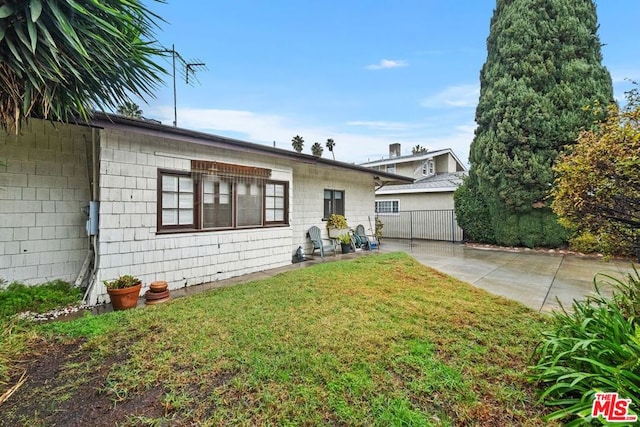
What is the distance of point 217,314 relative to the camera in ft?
12.6

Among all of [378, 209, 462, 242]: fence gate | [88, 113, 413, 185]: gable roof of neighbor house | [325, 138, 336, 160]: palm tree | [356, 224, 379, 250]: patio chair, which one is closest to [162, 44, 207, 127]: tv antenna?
[88, 113, 413, 185]: gable roof of neighbor house

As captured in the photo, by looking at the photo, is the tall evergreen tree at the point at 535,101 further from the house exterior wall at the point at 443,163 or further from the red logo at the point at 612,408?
the red logo at the point at 612,408

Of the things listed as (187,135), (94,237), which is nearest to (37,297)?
(94,237)

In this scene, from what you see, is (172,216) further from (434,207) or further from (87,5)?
(434,207)

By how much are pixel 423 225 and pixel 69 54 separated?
563 inches

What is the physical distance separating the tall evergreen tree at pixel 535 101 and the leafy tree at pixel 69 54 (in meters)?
11.3

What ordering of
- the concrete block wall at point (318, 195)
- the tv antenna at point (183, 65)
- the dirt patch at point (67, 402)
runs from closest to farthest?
the dirt patch at point (67, 402), the tv antenna at point (183, 65), the concrete block wall at point (318, 195)

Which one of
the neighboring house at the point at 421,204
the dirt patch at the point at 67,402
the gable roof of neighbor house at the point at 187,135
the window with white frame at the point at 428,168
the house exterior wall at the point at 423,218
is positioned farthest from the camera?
the window with white frame at the point at 428,168

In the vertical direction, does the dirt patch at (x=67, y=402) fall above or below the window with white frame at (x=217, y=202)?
below

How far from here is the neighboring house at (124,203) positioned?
169 inches

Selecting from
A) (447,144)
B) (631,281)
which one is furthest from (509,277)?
(447,144)

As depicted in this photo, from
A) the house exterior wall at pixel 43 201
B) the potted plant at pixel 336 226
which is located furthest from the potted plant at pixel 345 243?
the house exterior wall at pixel 43 201

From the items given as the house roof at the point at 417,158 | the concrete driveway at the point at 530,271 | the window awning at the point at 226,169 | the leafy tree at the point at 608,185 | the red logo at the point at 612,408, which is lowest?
the concrete driveway at the point at 530,271

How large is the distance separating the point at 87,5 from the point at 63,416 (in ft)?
12.9
